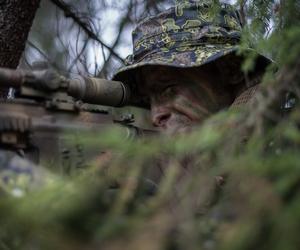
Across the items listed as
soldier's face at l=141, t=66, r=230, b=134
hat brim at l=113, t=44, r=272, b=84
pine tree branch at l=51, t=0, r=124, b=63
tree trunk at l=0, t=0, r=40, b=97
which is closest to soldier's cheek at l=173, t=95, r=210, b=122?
soldier's face at l=141, t=66, r=230, b=134

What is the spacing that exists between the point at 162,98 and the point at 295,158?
155 centimetres

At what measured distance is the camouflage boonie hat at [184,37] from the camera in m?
2.22

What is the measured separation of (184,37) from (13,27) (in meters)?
0.66

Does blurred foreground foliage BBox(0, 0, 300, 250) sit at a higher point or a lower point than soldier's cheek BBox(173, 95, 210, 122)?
lower

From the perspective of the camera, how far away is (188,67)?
2.23 metres

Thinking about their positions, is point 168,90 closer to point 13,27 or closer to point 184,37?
point 184,37

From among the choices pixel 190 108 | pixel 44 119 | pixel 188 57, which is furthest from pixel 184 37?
pixel 44 119

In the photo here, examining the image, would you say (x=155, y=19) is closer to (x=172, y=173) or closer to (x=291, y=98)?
(x=291, y=98)

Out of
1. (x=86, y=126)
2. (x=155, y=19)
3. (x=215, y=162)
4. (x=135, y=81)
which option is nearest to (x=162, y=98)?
(x=135, y=81)

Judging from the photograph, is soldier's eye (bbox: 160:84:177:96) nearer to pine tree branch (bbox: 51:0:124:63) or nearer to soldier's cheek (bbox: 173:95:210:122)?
soldier's cheek (bbox: 173:95:210:122)

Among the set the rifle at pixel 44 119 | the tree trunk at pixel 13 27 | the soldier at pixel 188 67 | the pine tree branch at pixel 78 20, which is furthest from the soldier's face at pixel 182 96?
the pine tree branch at pixel 78 20

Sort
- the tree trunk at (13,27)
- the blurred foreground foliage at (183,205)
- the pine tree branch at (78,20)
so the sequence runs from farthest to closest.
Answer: the pine tree branch at (78,20) → the tree trunk at (13,27) → the blurred foreground foliage at (183,205)

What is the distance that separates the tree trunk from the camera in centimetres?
232

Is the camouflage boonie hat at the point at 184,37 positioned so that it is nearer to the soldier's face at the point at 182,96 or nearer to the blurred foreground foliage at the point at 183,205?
the soldier's face at the point at 182,96
